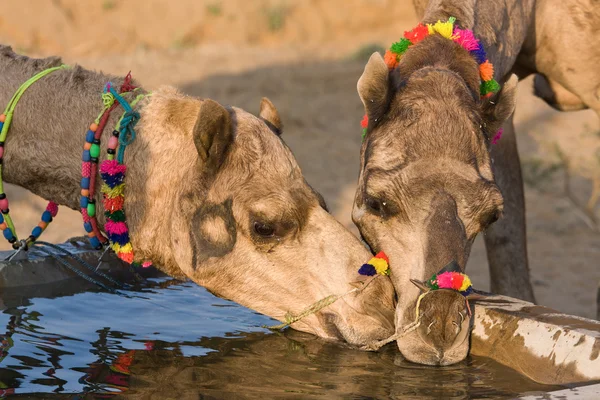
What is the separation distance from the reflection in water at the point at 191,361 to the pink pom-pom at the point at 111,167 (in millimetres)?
931

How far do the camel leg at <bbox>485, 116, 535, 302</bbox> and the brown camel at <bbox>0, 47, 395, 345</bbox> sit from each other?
317 centimetres

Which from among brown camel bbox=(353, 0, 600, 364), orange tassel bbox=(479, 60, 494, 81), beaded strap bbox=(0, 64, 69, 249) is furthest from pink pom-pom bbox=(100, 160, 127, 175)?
orange tassel bbox=(479, 60, 494, 81)

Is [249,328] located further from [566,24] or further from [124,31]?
[124,31]

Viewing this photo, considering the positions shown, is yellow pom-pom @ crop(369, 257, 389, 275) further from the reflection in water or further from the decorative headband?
the reflection in water

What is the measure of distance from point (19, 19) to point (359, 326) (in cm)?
1710

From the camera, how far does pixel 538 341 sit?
15.0 ft

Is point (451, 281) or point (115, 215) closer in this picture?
point (451, 281)

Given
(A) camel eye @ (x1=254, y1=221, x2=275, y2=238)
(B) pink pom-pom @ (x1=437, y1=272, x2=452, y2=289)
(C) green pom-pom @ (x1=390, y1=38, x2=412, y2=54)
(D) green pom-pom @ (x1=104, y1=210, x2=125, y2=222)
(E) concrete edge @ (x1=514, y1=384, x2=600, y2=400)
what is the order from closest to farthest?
(E) concrete edge @ (x1=514, y1=384, x2=600, y2=400)
(B) pink pom-pom @ (x1=437, y1=272, x2=452, y2=289)
(A) camel eye @ (x1=254, y1=221, x2=275, y2=238)
(D) green pom-pom @ (x1=104, y1=210, x2=125, y2=222)
(C) green pom-pom @ (x1=390, y1=38, x2=412, y2=54)

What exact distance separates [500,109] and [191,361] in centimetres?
205

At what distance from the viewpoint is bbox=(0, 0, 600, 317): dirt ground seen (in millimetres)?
10609

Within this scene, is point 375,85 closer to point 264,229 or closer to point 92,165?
point 264,229

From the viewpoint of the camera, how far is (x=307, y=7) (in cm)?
2261

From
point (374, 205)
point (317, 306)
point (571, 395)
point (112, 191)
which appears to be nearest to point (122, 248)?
point (112, 191)

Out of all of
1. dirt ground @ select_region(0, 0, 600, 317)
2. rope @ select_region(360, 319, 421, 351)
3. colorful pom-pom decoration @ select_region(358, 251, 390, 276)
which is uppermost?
dirt ground @ select_region(0, 0, 600, 317)
